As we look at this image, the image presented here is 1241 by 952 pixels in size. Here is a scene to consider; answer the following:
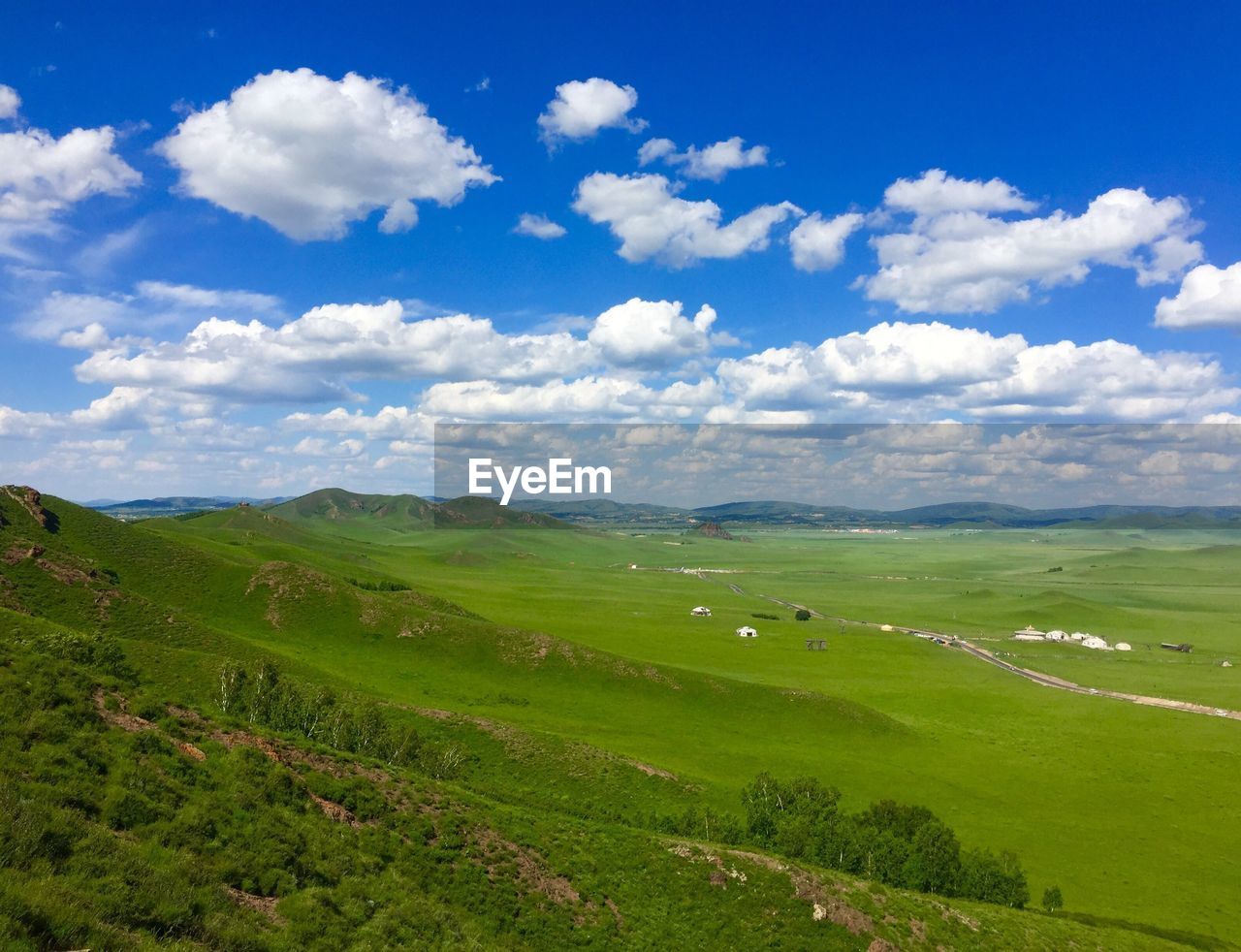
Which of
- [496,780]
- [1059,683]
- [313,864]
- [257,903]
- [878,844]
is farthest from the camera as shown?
[1059,683]

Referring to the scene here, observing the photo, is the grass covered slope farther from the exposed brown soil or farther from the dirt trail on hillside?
the dirt trail on hillside

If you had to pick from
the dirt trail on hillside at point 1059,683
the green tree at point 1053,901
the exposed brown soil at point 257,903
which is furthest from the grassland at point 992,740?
the exposed brown soil at point 257,903

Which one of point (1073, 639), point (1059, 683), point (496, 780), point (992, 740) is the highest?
point (496, 780)

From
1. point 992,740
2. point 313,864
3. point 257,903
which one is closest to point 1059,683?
point 992,740

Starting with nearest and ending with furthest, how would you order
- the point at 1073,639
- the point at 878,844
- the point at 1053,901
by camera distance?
the point at 1053,901 < the point at 878,844 < the point at 1073,639

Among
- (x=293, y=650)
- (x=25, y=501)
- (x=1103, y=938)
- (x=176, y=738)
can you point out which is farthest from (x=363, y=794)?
(x=25, y=501)

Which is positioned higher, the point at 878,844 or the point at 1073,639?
the point at 878,844

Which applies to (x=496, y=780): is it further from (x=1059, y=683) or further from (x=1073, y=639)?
(x=1073, y=639)
